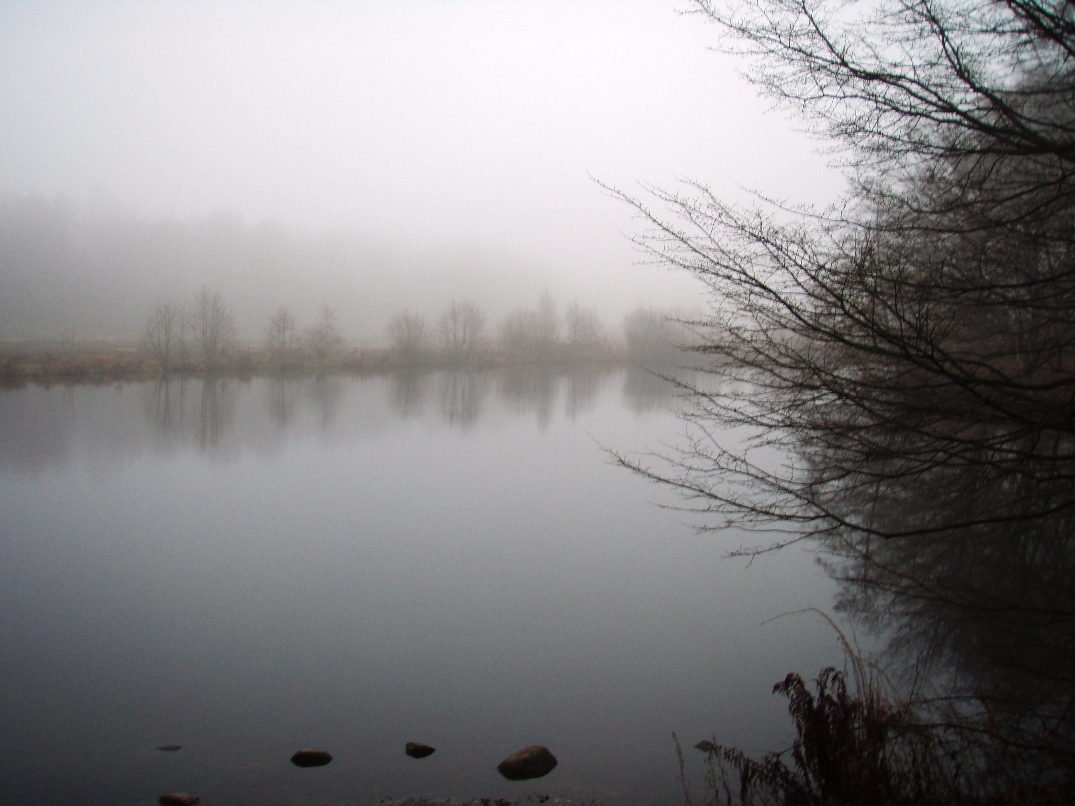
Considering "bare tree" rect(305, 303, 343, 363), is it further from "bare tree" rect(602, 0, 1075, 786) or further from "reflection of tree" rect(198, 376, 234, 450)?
"bare tree" rect(602, 0, 1075, 786)

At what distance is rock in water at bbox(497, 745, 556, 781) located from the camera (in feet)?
14.4

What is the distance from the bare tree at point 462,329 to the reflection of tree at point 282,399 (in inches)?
559

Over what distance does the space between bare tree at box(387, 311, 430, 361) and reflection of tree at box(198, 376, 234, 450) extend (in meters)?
12.6

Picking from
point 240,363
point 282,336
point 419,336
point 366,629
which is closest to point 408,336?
point 419,336

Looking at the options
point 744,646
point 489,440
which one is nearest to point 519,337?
point 489,440

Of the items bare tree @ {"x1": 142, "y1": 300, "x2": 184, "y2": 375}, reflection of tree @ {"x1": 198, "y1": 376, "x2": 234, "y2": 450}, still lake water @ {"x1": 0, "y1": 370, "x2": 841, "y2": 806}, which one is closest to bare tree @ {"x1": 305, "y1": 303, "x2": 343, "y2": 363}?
bare tree @ {"x1": 142, "y1": 300, "x2": 184, "y2": 375}

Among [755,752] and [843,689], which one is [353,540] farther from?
[843,689]

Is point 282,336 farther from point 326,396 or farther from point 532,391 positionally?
point 532,391

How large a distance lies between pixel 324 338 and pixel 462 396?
1540cm

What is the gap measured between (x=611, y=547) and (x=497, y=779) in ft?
16.6

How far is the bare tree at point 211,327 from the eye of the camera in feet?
111

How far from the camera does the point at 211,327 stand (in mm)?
34375

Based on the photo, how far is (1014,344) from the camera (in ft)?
14.9

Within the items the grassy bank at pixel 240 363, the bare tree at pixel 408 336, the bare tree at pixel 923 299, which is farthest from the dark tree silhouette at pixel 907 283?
the bare tree at pixel 408 336
